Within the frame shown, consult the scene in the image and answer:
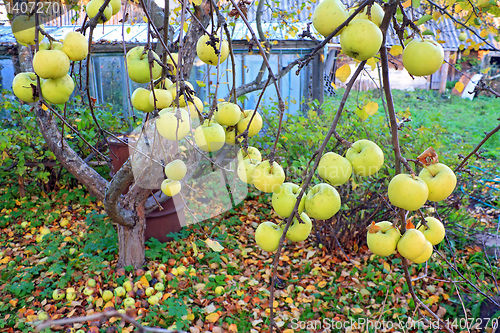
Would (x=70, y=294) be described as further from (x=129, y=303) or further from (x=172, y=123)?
(x=172, y=123)

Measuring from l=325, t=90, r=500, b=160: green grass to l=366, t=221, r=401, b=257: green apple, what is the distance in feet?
16.6

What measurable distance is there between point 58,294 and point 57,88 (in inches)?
93.0

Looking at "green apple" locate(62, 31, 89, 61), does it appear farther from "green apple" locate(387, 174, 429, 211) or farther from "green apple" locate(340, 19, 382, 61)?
"green apple" locate(387, 174, 429, 211)

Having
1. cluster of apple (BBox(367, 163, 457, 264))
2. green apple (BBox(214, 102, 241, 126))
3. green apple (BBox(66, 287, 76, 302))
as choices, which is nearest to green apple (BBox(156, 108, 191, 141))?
green apple (BBox(214, 102, 241, 126))

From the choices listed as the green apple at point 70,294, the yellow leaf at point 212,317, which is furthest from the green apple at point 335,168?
the green apple at point 70,294

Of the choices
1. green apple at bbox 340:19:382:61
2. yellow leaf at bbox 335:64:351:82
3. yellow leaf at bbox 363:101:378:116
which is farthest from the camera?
yellow leaf at bbox 363:101:378:116

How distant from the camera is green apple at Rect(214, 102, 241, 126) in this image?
102cm

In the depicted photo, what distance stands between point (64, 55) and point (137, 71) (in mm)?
180

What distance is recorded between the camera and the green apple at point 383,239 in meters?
0.96

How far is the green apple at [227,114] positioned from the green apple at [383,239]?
1.59 ft

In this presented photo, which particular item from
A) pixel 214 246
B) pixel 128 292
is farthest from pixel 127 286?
pixel 214 246

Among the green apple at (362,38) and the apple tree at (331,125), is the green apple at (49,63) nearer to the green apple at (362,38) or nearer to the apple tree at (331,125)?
the apple tree at (331,125)

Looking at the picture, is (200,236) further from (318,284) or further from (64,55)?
(64,55)

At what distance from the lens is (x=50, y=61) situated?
89 centimetres
